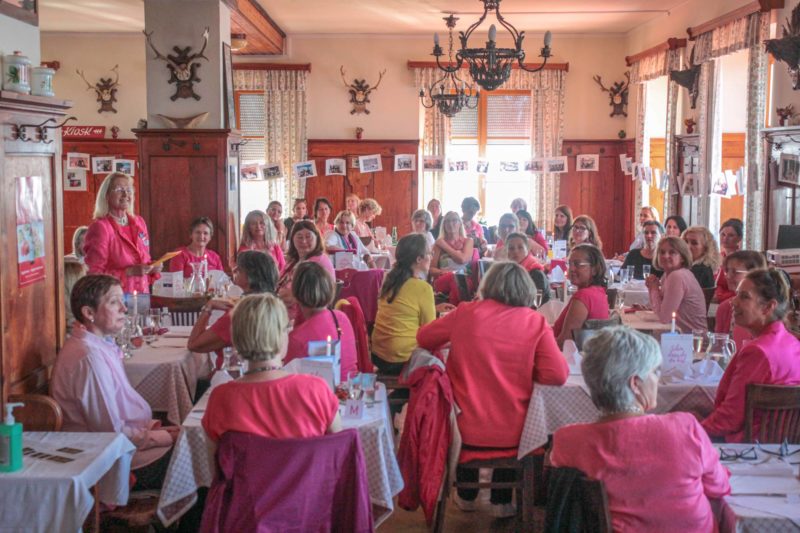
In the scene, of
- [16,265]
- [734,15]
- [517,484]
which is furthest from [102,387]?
[734,15]

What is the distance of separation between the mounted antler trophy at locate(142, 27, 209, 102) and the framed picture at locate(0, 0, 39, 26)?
473 centimetres

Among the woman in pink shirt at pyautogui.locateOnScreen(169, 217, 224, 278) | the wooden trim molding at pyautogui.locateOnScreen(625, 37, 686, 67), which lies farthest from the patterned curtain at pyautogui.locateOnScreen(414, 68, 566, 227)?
the woman in pink shirt at pyautogui.locateOnScreen(169, 217, 224, 278)

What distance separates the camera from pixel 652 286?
644 centimetres

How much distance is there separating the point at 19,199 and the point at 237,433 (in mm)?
1792

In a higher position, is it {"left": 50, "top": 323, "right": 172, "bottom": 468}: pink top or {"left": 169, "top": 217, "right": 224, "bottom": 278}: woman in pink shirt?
{"left": 169, "top": 217, "right": 224, "bottom": 278}: woman in pink shirt

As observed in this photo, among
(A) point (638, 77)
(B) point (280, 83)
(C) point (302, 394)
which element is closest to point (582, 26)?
(A) point (638, 77)

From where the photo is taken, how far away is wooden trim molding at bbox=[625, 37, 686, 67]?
37.6ft

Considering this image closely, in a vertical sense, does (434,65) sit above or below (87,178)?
above

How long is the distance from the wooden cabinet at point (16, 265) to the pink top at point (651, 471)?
2.55 meters

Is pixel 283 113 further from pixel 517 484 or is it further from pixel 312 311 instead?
pixel 517 484

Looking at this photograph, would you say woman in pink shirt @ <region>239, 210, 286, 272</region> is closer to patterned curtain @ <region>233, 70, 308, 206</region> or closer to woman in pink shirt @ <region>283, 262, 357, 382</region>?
woman in pink shirt @ <region>283, 262, 357, 382</region>

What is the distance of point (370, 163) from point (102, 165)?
406cm

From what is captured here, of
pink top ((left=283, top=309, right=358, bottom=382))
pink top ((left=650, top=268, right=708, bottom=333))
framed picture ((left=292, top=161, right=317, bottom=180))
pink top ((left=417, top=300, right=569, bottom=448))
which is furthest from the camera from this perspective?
framed picture ((left=292, top=161, right=317, bottom=180))

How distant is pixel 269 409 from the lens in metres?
3.14
